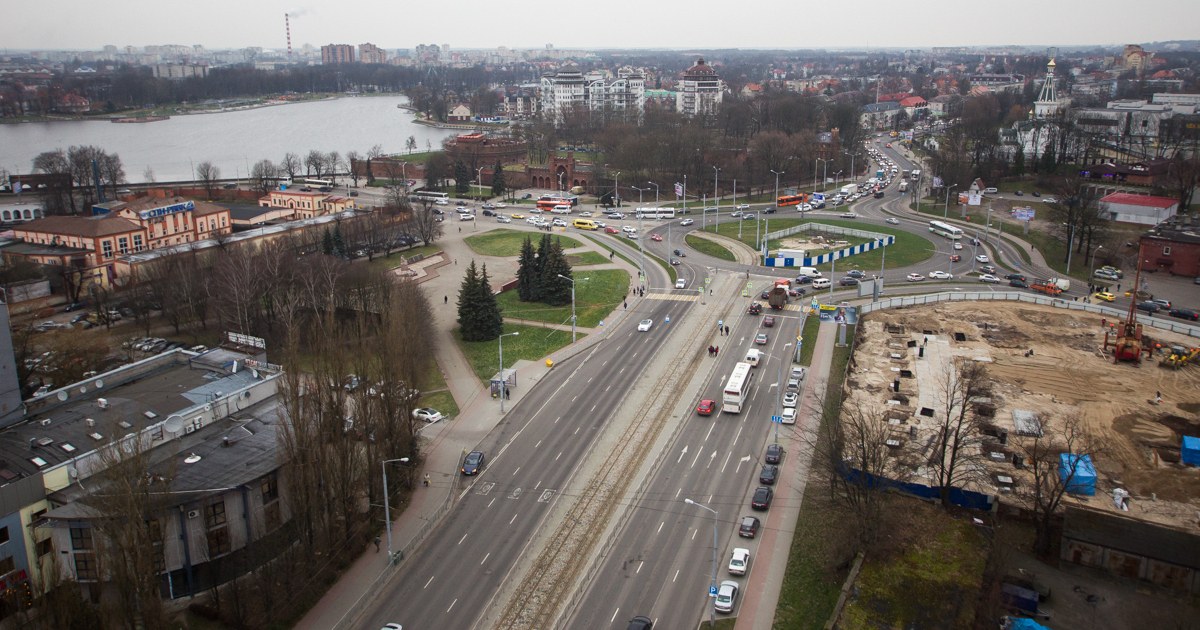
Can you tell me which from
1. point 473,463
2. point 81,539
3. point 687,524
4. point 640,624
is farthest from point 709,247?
point 81,539

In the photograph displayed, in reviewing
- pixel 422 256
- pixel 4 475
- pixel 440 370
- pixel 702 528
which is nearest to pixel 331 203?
pixel 422 256

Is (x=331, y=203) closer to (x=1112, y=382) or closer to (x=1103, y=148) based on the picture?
(x=1112, y=382)

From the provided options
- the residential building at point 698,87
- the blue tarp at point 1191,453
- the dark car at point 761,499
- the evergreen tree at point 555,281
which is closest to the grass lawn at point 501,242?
the evergreen tree at point 555,281

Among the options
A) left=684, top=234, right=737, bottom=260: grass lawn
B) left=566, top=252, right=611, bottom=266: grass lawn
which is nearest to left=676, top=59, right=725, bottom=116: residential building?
left=684, top=234, right=737, bottom=260: grass lawn

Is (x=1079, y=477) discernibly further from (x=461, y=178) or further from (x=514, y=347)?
(x=461, y=178)

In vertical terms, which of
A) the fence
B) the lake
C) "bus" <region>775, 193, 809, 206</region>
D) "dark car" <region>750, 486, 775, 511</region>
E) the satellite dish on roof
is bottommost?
"dark car" <region>750, 486, 775, 511</region>

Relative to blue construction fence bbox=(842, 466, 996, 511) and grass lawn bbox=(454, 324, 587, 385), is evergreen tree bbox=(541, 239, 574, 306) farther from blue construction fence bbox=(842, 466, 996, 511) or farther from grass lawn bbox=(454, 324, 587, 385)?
blue construction fence bbox=(842, 466, 996, 511)
